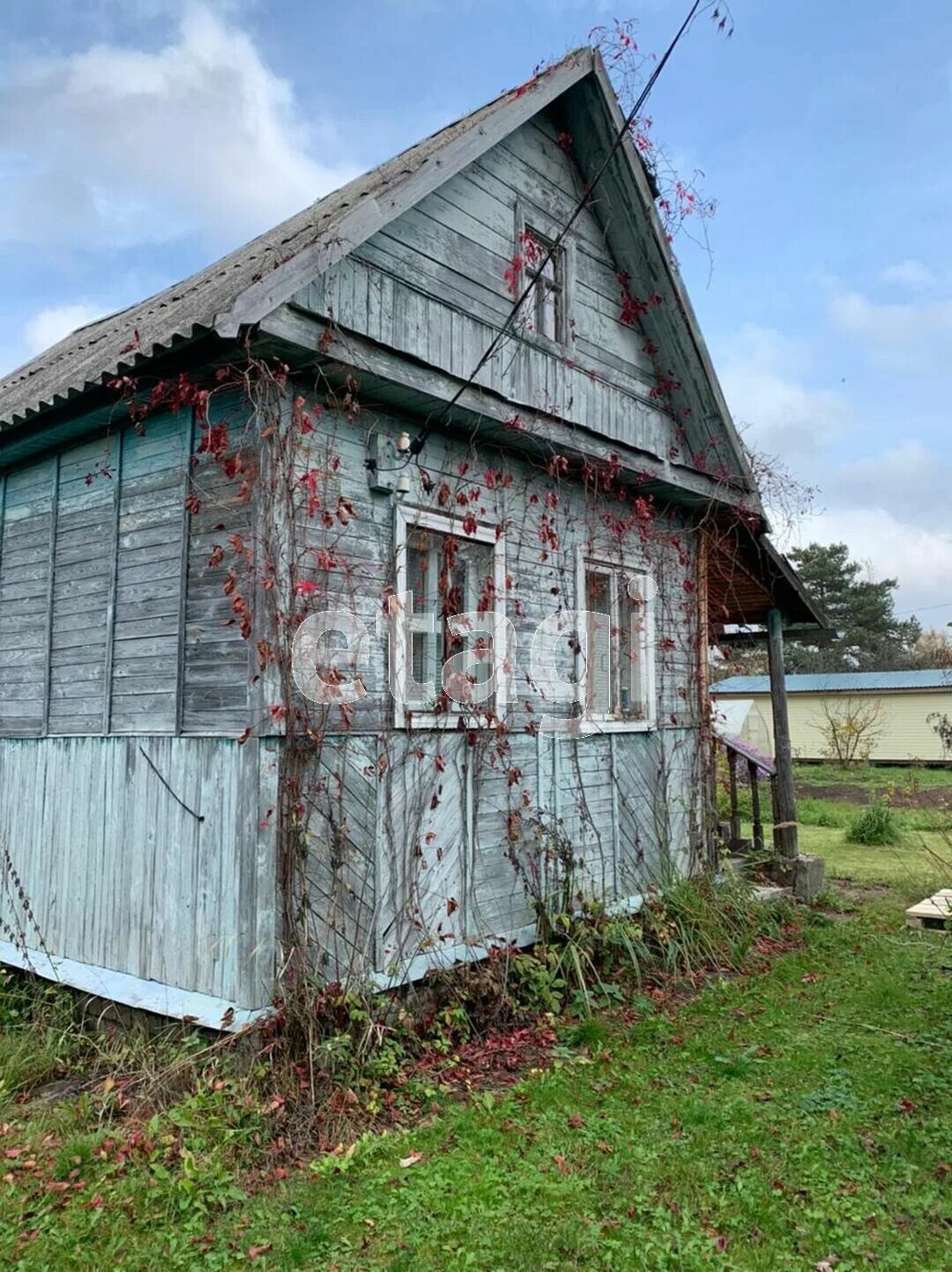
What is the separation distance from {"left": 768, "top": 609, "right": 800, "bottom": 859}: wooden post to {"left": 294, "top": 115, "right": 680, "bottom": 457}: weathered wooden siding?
2960 millimetres

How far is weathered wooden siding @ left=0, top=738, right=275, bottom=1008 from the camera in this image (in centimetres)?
464

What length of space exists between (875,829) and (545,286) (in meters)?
10.5

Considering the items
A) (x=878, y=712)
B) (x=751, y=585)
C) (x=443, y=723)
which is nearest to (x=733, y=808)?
(x=751, y=585)

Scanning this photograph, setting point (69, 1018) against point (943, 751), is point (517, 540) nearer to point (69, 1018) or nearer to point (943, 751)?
point (69, 1018)

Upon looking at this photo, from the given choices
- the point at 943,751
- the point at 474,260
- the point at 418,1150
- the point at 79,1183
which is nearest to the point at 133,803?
the point at 79,1183

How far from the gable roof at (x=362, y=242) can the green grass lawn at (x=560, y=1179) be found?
3629 millimetres

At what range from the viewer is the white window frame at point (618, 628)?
7328 mm

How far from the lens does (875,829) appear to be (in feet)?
46.2

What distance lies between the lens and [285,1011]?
4.48 meters

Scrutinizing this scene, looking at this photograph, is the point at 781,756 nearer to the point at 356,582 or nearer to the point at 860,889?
the point at 860,889

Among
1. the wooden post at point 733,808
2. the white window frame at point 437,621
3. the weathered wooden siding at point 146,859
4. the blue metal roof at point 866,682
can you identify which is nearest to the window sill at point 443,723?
the white window frame at point 437,621

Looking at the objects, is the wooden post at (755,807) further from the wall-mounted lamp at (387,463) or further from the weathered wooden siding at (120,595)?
the weathered wooden siding at (120,595)

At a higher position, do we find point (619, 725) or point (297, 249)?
point (297, 249)

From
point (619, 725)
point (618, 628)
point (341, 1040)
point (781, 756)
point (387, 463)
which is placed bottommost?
point (341, 1040)
